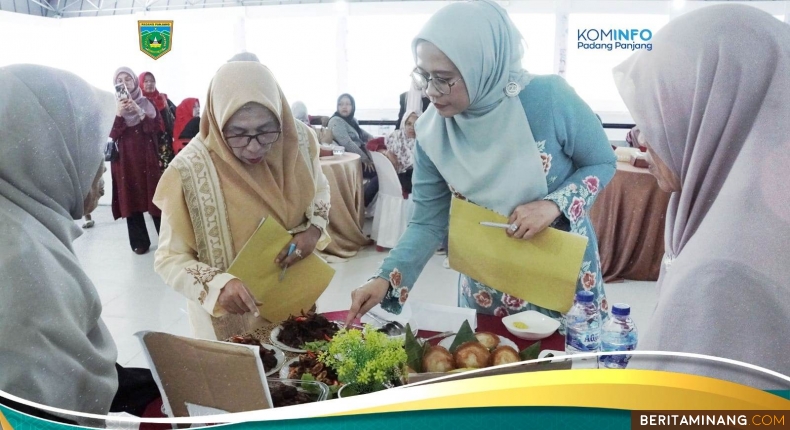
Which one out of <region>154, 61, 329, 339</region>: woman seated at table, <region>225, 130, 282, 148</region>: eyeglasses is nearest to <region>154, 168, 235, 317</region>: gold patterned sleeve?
<region>154, 61, 329, 339</region>: woman seated at table

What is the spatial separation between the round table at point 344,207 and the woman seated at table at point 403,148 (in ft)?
0.19

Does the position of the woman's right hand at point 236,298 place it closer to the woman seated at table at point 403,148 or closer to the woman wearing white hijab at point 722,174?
the woman seated at table at point 403,148

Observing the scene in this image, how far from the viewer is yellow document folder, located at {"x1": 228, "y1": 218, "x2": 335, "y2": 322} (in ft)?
2.67

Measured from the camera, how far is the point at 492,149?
85 cm

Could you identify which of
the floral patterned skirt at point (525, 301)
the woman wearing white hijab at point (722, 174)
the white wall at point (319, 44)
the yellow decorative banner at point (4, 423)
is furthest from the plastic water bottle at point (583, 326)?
the yellow decorative banner at point (4, 423)

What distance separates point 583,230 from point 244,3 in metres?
0.60

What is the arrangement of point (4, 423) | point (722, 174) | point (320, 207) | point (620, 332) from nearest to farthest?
point (722, 174) < point (620, 332) < point (4, 423) < point (320, 207)

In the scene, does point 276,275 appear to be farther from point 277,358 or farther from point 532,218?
point 532,218

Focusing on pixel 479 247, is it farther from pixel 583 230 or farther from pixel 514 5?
pixel 514 5

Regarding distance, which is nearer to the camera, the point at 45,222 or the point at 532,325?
the point at 45,222

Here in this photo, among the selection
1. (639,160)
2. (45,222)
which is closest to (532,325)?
(639,160)

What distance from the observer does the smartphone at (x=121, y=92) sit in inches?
28.6

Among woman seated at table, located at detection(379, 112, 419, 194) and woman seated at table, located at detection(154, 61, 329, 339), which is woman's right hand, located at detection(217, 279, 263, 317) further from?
woman seated at table, located at detection(379, 112, 419, 194)

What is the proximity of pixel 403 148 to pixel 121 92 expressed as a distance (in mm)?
391
